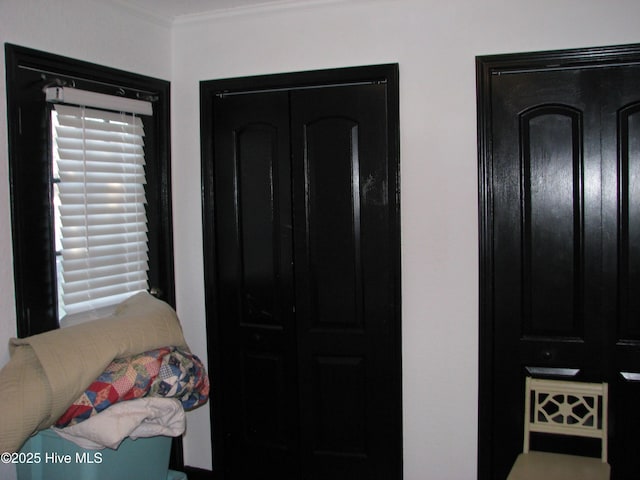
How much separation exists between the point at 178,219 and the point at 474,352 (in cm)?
168

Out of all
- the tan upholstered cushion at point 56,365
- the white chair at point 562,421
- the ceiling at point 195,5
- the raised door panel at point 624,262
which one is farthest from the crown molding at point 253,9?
the white chair at point 562,421

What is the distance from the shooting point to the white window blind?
2.29 m

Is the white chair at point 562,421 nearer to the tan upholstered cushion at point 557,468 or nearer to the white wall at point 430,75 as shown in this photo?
the tan upholstered cushion at point 557,468

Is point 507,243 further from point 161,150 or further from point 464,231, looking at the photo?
point 161,150

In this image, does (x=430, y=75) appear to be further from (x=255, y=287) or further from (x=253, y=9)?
(x=255, y=287)

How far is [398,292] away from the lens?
2.55 meters

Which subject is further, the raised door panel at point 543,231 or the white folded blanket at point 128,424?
the raised door panel at point 543,231

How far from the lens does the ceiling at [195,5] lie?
2584 mm

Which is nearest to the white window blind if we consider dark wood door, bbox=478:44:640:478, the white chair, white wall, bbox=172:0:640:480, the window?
the window

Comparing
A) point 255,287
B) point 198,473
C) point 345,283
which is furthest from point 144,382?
point 198,473

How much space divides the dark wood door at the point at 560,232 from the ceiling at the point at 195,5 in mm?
1052

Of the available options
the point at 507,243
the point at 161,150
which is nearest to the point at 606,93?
the point at 507,243

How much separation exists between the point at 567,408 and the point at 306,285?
1313 mm

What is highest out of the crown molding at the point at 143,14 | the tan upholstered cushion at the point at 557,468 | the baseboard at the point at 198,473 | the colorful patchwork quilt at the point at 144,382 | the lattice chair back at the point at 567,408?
the crown molding at the point at 143,14
